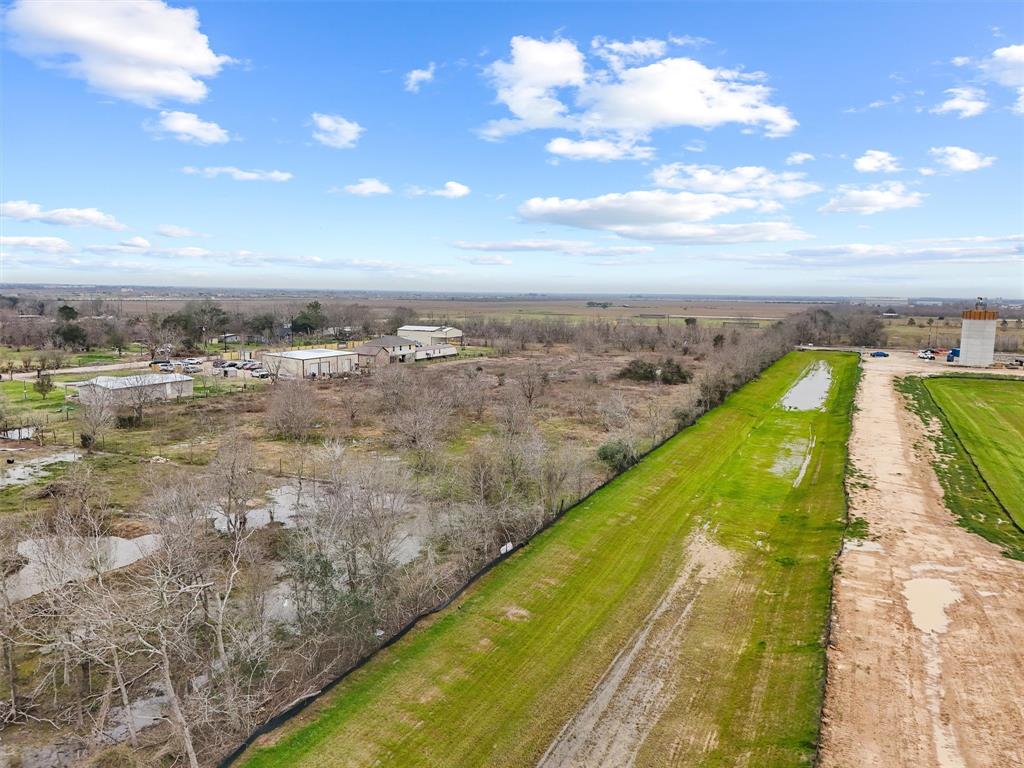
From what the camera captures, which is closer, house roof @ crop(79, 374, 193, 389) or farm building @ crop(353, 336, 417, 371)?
house roof @ crop(79, 374, 193, 389)

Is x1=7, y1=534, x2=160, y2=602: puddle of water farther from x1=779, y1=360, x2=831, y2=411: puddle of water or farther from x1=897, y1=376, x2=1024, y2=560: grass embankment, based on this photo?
x1=779, y1=360, x2=831, y2=411: puddle of water

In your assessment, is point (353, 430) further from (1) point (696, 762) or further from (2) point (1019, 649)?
(2) point (1019, 649)

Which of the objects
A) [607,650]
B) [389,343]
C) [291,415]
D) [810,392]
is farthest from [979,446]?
[389,343]

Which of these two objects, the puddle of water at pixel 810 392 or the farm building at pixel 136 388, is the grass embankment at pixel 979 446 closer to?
the puddle of water at pixel 810 392

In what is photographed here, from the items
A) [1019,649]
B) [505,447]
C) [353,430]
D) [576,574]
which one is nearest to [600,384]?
[353,430]

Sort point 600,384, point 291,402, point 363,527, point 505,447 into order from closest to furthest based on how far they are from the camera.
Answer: point 363,527
point 505,447
point 291,402
point 600,384

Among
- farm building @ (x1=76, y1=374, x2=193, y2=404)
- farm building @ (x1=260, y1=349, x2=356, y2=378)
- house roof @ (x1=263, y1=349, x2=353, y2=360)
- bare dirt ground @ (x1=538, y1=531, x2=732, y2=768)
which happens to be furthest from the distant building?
farm building @ (x1=76, y1=374, x2=193, y2=404)
